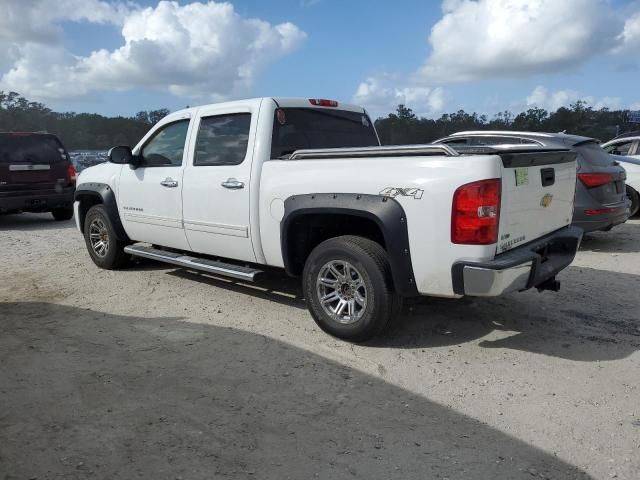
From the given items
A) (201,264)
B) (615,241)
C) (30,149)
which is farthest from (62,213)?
(615,241)

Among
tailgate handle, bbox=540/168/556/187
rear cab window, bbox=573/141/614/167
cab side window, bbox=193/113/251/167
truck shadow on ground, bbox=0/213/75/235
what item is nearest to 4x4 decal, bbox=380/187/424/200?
tailgate handle, bbox=540/168/556/187

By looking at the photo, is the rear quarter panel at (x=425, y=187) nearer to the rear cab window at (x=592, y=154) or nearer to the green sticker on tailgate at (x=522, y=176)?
the green sticker on tailgate at (x=522, y=176)

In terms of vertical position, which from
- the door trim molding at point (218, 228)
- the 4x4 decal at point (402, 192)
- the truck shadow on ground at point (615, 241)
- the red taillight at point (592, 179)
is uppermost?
the 4x4 decal at point (402, 192)

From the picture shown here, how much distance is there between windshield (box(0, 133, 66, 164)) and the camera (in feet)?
33.4

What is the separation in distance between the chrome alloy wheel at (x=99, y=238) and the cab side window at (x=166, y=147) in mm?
1199

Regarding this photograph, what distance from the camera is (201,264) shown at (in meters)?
5.27

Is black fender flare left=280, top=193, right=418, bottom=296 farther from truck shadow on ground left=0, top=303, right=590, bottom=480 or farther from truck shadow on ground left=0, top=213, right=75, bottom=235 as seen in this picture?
truck shadow on ground left=0, top=213, right=75, bottom=235

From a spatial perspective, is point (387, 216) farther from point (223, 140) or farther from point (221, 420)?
point (223, 140)

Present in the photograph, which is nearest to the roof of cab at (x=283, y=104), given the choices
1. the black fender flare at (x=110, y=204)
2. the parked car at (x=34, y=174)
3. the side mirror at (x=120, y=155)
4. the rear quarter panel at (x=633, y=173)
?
the side mirror at (x=120, y=155)

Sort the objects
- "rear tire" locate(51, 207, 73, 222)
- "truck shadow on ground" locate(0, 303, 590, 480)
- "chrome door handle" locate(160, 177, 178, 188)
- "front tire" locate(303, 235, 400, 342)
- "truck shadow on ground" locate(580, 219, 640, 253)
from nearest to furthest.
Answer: "truck shadow on ground" locate(0, 303, 590, 480), "front tire" locate(303, 235, 400, 342), "chrome door handle" locate(160, 177, 178, 188), "truck shadow on ground" locate(580, 219, 640, 253), "rear tire" locate(51, 207, 73, 222)

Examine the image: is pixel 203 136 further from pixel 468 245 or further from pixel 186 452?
pixel 186 452

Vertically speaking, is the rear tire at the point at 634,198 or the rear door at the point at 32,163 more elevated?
the rear door at the point at 32,163

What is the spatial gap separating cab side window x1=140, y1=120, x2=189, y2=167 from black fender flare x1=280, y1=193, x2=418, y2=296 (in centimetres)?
212

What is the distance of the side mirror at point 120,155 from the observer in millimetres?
5809
